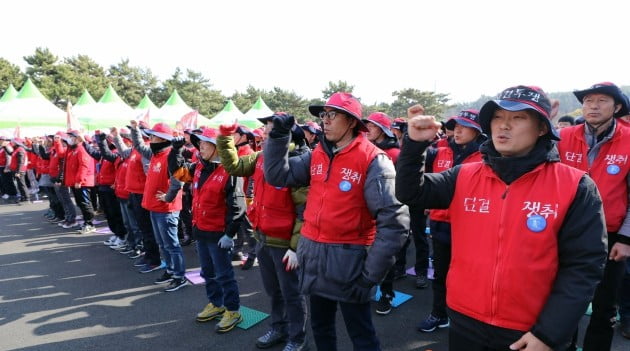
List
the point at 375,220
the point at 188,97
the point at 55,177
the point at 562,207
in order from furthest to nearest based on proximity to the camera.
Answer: the point at 188,97
the point at 55,177
the point at 375,220
the point at 562,207

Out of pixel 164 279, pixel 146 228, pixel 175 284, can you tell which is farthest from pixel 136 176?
pixel 175 284

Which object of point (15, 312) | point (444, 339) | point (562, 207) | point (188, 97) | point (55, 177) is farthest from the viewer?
point (188, 97)

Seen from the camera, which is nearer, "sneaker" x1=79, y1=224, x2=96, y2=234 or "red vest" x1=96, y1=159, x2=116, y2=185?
"red vest" x1=96, y1=159, x2=116, y2=185

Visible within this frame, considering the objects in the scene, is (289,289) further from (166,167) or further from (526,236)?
(166,167)

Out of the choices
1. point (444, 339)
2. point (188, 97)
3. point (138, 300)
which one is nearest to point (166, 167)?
point (138, 300)

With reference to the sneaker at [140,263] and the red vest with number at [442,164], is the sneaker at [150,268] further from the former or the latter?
the red vest with number at [442,164]

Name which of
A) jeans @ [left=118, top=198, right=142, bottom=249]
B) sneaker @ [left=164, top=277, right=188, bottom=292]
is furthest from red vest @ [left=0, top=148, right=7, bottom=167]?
sneaker @ [left=164, top=277, right=188, bottom=292]

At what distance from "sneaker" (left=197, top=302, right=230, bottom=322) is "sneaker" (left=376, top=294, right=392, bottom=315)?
1803 millimetres

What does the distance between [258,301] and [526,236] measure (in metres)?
3.80

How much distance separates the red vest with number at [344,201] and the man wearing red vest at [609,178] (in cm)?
171

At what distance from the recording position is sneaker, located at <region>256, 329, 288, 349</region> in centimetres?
352

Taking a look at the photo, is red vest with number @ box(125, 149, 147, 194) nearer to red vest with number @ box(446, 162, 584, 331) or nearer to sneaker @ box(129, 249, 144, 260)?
sneaker @ box(129, 249, 144, 260)

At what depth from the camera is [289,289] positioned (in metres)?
3.17

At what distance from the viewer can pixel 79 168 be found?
8266mm
